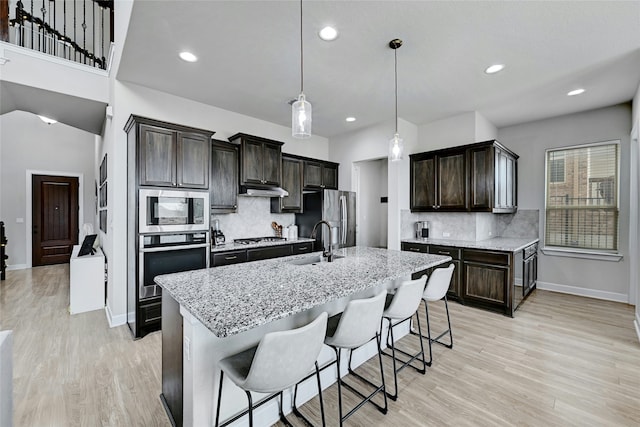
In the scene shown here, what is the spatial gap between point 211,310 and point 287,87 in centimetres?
302

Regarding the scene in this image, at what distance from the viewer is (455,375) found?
2336mm

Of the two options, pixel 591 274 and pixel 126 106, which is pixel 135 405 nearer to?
pixel 126 106

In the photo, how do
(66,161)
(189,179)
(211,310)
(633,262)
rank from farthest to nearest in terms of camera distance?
(66,161)
(633,262)
(189,179)
(211,310)

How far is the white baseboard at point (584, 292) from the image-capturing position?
412cm

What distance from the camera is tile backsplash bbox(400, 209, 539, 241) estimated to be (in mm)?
4379

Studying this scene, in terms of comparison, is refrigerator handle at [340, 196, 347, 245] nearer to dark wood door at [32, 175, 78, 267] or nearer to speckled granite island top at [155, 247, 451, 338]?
speckled granite island top at [155, 247, 451, 338]

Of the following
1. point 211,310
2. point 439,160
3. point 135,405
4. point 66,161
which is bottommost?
point 135,405

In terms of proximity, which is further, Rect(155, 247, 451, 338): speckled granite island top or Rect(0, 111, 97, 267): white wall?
Rect(0, 111, 97, 267): white wall

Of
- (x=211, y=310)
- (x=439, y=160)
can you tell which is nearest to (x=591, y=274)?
(x=439, y=160)

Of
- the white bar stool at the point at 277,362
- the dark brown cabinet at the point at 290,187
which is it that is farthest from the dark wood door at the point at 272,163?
the white bar stool at the point at 277,362

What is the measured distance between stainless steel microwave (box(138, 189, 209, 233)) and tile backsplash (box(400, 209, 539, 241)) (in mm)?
3114

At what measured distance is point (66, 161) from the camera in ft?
22.4

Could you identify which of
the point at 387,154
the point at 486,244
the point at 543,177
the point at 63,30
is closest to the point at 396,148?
the point at 387,154

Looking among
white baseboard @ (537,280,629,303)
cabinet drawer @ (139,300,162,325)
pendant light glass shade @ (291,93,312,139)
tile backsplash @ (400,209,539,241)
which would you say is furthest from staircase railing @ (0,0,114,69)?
white baseboard @ (537,280,629,303)
